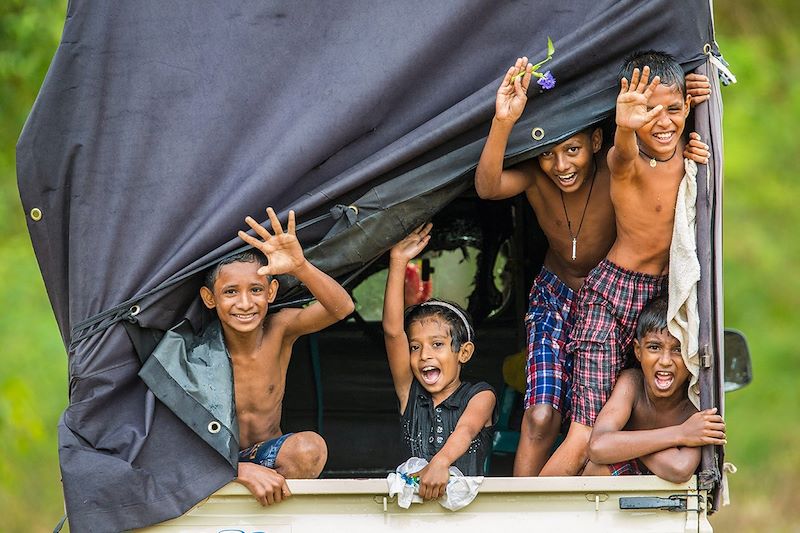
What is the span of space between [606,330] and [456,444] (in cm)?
67

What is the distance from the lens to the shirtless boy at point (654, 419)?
3.72 metres

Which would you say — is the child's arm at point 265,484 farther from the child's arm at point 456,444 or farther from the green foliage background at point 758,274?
the green foliage background at point 758,274

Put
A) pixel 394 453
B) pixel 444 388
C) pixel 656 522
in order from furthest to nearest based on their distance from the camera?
pixel 394 453 → pixel 444 388 → pixel 656 522

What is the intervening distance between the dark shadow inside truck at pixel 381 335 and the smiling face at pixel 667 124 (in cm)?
136

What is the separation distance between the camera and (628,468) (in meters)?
4.01

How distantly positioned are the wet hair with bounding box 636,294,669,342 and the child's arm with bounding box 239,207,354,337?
0.99 m

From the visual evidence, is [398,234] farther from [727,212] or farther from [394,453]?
[727,212]

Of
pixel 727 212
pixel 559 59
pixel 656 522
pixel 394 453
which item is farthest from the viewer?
pixel 727 212

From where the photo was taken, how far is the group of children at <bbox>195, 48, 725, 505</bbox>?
387cm

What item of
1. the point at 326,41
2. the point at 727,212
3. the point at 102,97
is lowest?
the point at 102,97

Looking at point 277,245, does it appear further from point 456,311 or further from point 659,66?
point 659,66

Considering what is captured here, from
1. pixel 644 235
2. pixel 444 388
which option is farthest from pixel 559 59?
pixel 444 388

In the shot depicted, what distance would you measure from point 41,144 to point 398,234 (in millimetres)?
1225

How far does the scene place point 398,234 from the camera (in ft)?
13.5
